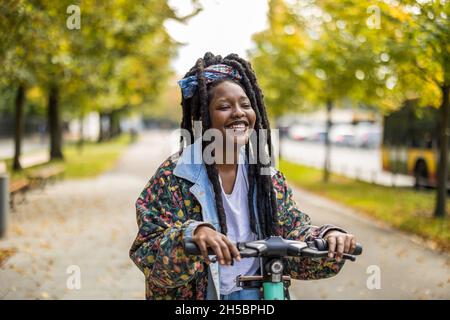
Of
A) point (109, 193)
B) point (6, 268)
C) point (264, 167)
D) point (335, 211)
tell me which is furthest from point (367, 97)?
point (264, 167)

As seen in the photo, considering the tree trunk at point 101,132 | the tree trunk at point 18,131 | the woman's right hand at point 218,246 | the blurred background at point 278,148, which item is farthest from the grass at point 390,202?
the tree trunk at point 101,132

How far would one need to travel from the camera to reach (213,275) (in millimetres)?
2531

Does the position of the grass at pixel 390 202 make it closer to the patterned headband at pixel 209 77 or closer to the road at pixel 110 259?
the road at pixel 110 259

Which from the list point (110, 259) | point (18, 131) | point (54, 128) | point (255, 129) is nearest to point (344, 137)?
point (54, 128)

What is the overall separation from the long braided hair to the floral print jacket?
0.04 meters

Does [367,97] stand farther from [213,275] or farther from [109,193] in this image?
[213,275]

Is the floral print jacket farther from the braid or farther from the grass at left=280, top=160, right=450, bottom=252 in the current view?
the grass at left=280, top=160, right=450, bottom=252

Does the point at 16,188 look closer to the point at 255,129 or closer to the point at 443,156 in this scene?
the point at 443,156

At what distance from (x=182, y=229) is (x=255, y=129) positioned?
71 centimetres

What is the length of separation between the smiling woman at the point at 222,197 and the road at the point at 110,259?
14.6ft

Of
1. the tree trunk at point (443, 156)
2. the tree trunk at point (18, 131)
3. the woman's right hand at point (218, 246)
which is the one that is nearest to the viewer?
the woman's right hand at point (218, 246)

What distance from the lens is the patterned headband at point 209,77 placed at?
107 inches

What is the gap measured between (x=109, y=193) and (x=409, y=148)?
352 inches

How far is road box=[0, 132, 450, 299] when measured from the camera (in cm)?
722
